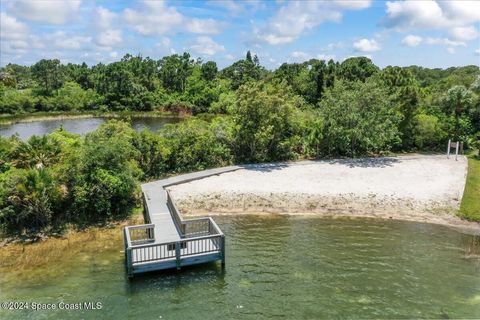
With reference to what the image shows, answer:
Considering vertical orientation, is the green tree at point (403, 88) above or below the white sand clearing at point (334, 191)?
above

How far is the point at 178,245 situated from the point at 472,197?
16.6 m

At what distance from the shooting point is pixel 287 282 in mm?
13617

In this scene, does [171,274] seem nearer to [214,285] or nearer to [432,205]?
[214,285]

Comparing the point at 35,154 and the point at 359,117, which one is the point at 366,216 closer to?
the point at 359,117

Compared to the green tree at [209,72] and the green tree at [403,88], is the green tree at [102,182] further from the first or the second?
the green tree at [209,72]

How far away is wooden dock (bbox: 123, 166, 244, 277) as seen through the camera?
13.9m

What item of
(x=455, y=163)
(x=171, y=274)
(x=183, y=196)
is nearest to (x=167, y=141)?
(x=183, y=196)

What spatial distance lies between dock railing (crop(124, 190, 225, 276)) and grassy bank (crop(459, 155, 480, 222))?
1295cm

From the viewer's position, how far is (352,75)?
55719 millimetres

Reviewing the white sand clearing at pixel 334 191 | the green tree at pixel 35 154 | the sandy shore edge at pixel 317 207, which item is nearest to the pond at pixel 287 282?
the sandy shore edge at pixel 317 207

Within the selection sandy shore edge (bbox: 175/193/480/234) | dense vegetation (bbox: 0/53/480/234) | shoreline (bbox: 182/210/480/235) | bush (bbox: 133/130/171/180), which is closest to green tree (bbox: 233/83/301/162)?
dense vegetation (bbox: 0/53/480/234)

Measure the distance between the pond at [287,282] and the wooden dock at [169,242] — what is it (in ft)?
1.56

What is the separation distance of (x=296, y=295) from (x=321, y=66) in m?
49.5

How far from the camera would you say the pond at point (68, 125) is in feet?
165
